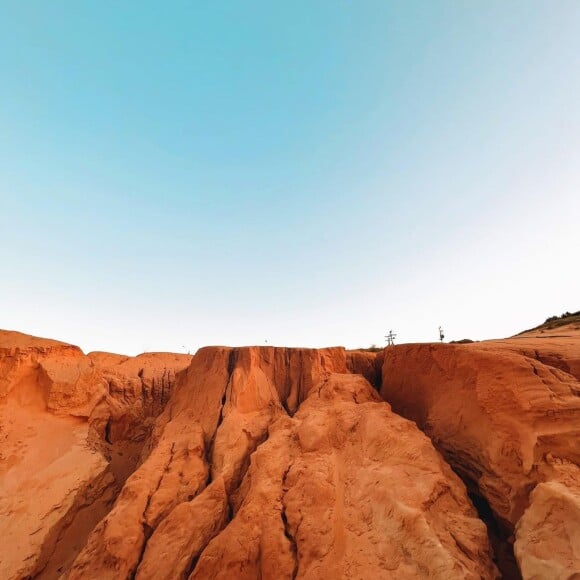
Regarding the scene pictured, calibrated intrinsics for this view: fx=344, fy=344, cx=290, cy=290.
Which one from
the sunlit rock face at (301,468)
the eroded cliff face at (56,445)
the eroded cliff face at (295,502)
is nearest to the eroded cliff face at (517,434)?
the sunlit rock face at (301,468)

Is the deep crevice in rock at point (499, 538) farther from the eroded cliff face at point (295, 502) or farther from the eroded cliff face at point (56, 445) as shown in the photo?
the eroded cliff face at point (56, 445)

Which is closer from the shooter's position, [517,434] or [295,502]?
[517,434]

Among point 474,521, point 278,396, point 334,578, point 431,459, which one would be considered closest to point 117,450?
point 278,396

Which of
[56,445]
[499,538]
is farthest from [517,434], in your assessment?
[56,445]

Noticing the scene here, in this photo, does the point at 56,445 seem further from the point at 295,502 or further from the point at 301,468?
the point at 295,502

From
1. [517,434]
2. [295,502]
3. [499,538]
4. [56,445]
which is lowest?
[499,538]

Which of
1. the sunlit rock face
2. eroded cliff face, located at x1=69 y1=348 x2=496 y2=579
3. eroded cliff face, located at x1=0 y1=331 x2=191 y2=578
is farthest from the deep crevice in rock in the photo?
eroded cliff face, located at x1=0 y1=331 x2=191 y2=578

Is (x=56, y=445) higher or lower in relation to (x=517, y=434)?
lower

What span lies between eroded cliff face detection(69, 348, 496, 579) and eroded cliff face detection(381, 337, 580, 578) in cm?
57

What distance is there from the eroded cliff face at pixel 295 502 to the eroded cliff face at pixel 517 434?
568 millimetres

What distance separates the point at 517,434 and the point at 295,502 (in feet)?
12.8

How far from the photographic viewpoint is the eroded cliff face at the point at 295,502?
16.5 ft

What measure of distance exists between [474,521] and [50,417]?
1083cm

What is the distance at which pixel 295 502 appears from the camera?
19.8ft
